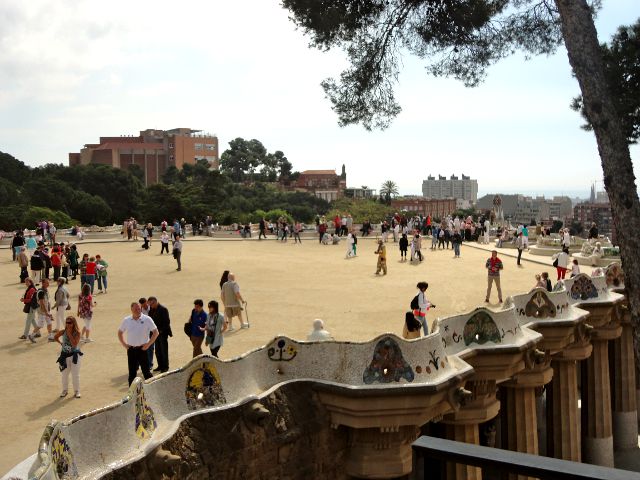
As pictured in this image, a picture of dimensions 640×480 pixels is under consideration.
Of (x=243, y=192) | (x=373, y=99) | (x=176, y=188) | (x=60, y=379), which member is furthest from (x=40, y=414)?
(x=243, y=192)

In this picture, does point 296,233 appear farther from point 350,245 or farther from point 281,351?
point 281,351

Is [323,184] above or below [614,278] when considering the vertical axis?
above

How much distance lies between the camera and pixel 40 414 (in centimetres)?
866

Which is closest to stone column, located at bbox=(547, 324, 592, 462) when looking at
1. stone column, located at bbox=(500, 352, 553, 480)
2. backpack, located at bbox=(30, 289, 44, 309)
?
stone column, located at bbox=(500, 352, 553, 480)

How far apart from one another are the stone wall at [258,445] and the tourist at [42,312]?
6.10m

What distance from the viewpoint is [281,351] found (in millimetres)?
9086

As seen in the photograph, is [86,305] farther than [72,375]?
Yes

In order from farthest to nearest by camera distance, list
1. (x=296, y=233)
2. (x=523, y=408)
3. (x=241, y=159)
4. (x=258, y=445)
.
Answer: (x=241, y=159) → (x=296, y=233) → (x=523, y=408) → (x=258, y=445)

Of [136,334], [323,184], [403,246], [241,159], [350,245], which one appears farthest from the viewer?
[323,184]

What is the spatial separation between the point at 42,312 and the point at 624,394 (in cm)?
1483

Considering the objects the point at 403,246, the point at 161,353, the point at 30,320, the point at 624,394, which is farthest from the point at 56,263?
the point at 624,394

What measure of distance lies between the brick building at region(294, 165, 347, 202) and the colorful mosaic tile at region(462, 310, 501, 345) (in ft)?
414

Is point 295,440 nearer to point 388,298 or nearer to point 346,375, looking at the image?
point 346,375

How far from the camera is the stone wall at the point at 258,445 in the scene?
6793 millimetres
